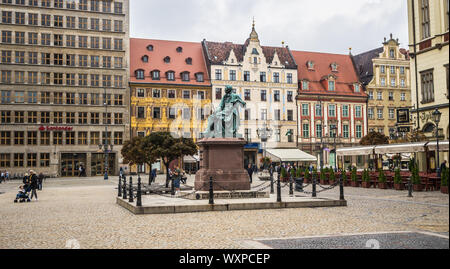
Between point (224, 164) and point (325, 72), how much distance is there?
54.4 m

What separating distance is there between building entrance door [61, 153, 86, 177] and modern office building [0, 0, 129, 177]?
4.6 inches

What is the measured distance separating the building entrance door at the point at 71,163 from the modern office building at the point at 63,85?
117mm

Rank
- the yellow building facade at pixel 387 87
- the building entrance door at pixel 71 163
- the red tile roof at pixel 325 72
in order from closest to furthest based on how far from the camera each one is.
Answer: the building entrance door at pixel 71 163 < the yellow building facade at pixel 387 87 < the red tile roof at pixel 325 72

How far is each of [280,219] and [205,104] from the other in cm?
4997

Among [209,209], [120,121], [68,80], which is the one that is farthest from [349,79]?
[209,209]

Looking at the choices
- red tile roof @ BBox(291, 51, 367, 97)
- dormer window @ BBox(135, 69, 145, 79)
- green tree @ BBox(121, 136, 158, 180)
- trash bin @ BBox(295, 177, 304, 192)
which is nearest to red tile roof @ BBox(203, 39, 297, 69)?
red tile roof @ BBox(291, 51, 367, 97)

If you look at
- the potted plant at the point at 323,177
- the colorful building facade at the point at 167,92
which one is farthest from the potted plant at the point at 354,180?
the colorful building facade at the point at 167,92

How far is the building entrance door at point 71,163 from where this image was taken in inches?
2210

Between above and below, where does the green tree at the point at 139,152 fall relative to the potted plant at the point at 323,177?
above

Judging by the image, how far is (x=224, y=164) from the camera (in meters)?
17.0

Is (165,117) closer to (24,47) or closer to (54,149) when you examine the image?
(54,149)

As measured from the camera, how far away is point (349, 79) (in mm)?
68062

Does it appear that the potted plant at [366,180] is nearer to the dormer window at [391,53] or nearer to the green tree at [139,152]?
the green tree at [139,152]

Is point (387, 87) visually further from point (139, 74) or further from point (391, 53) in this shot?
point (139, 74)
